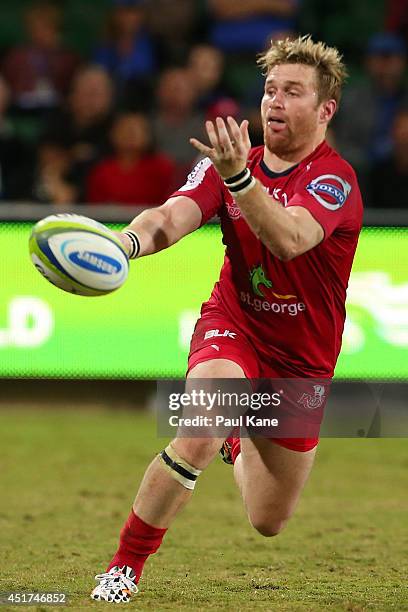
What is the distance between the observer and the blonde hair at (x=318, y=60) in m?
5.36

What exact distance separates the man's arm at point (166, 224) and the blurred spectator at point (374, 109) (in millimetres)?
6379

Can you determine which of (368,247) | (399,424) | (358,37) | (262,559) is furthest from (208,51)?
(262,559)

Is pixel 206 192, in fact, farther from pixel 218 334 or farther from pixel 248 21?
pixel 248 21

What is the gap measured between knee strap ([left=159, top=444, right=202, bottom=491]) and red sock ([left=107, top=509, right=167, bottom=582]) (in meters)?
0.26

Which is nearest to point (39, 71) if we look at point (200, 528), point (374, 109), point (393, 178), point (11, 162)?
point (11, 162)

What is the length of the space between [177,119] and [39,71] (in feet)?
6.84

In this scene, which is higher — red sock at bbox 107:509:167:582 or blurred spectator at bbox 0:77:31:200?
blurred spectator at bbox 0:77:31:200

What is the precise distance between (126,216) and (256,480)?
5.27m

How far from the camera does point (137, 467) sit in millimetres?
9188

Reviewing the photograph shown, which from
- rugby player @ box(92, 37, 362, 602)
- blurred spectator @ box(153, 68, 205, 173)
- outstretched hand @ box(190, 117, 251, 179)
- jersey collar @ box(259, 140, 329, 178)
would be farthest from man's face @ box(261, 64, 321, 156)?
blurred spectator @ box(153, 68, 205, 173)

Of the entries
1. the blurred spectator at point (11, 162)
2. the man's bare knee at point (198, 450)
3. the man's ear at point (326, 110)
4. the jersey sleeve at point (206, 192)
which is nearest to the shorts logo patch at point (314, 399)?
the man's bare knee at point (198, 450)

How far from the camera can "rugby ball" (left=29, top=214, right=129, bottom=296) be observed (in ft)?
16.2

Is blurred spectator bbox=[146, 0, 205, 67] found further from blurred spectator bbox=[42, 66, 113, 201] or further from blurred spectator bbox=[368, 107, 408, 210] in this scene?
blurred spectator bbox=[368, 107, 408, 210]

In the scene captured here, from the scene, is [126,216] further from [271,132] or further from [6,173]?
[271,132]
